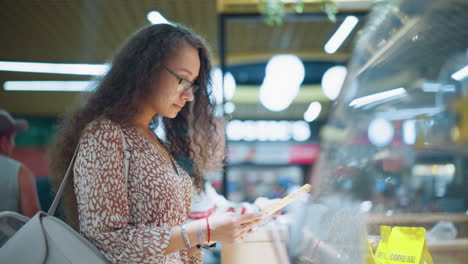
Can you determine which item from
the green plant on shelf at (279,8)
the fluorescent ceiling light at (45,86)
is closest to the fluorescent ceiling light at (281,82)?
the green plant on shelf at (279,8)

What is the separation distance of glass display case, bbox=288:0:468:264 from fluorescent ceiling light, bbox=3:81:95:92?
1.63 meters

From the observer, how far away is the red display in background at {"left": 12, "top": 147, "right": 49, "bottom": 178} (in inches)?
86.9

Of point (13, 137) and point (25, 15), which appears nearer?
point (13, 137)

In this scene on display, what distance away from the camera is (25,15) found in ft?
8.44

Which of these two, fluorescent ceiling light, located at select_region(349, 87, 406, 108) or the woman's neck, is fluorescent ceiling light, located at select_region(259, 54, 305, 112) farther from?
the woman's neck

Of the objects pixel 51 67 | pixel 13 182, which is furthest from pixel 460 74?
pixel 51 67

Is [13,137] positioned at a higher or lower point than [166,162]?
higher

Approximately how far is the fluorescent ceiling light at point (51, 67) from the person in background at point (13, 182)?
1.32 ft

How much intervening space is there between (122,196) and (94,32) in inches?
89.8

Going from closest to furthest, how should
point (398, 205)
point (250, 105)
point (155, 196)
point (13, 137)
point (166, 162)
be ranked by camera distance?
point (155, 196) < point (166, 162) < point (398, 205) < point (13, 137) < point (250, 105)

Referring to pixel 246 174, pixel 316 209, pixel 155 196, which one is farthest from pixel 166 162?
pixel 246 174

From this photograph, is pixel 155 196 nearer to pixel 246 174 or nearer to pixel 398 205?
pixel 398 205

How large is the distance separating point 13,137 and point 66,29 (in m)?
1.09

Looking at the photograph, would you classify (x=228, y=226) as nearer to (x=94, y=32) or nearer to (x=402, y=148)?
(x=402, y=148)
